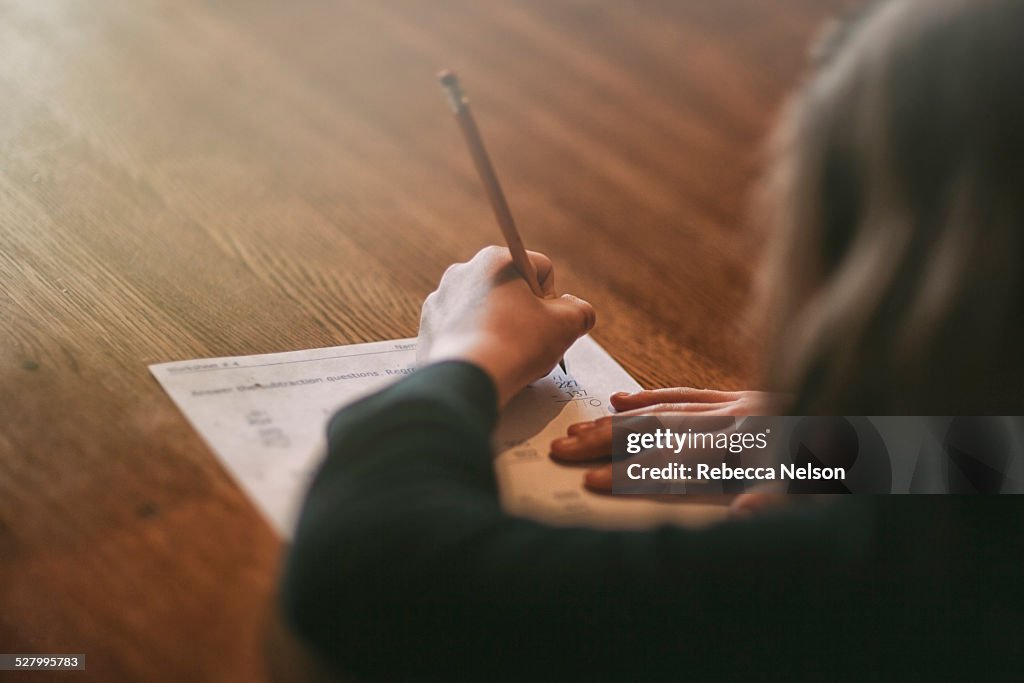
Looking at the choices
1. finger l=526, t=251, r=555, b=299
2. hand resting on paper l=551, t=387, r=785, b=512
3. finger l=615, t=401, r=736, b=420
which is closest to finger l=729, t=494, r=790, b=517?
hand resting on paper l=551, t=387, r=785, b=512

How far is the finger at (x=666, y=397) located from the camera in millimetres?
764

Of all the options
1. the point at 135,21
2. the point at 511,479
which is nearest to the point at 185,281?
the point at 511,479

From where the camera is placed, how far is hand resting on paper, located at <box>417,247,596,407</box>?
64cm

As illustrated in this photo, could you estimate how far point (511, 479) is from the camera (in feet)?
2.15

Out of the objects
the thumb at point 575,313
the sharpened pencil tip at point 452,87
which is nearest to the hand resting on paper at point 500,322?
the thumb at point 575,313

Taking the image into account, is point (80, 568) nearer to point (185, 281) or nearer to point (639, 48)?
point (185, 281)

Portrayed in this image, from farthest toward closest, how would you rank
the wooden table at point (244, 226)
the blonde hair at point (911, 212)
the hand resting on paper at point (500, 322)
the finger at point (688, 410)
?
the finger at point (688, 410), the hand resting on paper at point (500, 322), the wooden table at point (244, 226), the blonde hair at point (911, 212)

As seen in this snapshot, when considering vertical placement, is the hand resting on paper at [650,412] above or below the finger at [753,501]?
above

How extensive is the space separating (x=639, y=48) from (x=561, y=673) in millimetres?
1613

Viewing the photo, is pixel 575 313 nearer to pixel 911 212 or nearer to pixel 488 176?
pixel 488 176

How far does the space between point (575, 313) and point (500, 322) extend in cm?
9

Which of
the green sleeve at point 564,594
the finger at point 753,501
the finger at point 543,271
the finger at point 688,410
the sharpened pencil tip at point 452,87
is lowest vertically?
the green sleeve at point 564,594

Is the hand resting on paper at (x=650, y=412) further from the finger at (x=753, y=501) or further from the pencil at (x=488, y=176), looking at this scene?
the pencil at (x=488, y=176)

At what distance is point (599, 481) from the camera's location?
659 mm
